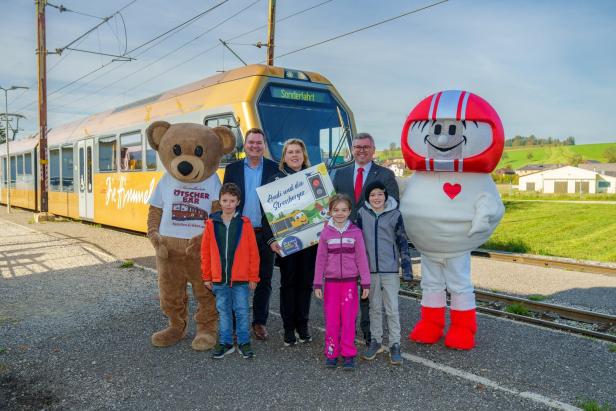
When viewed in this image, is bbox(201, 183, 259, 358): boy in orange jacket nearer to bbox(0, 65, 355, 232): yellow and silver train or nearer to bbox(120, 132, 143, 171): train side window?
bbox(0, 65, 355, 232): yellow and silver train

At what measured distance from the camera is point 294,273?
16.1 ft

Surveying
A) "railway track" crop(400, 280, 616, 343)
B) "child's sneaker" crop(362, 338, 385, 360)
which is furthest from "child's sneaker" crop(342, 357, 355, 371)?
"railway track" crop(400, 280, 616, 343)

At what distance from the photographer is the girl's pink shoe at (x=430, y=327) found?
4.99 m

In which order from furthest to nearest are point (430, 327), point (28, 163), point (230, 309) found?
point (28, 163), point (430, 327), point (230, 309)

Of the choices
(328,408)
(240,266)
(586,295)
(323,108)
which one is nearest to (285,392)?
(328,408)

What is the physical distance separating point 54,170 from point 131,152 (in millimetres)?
6933

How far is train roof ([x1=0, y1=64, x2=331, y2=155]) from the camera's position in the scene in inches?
336

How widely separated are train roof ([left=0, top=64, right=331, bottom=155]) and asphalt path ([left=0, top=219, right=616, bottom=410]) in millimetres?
4143

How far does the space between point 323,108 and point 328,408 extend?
5934mm

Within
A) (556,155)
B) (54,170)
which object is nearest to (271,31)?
(54,170)

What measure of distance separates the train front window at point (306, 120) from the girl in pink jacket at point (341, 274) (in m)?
3.61

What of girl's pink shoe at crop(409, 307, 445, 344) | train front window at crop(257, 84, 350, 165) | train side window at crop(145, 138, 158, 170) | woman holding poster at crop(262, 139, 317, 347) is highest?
train front window at crop(257, 84, 350, 165)

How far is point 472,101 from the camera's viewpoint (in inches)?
182

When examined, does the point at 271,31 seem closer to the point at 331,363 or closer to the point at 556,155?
the point at 331,363
